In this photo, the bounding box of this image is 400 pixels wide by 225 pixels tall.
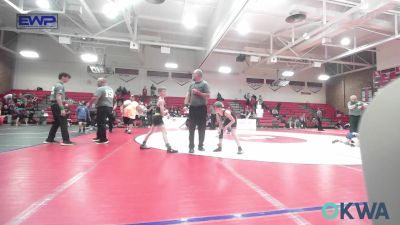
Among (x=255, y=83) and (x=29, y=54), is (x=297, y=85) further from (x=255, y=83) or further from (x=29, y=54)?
(x=29, y=54)

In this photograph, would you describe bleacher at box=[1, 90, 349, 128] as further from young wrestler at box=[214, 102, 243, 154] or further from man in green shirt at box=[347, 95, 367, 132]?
young wrestler at box=[214, 102, 243, 154]

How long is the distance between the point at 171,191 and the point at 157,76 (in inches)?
698

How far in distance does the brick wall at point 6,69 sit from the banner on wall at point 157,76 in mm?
9936

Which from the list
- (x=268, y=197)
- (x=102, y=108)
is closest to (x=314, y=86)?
(x=102, y=108)

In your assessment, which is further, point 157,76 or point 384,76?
point 157,76

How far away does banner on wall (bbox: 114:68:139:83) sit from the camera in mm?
17944

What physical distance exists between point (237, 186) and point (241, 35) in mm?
14061

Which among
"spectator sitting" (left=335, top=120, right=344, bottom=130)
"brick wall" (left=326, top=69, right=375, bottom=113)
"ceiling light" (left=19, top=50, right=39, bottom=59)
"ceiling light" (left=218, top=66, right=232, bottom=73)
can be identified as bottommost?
"spectator sitting" (left=335, top=120, right=344, bottom=130)

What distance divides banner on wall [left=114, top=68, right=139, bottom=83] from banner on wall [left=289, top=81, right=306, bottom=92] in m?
14.9

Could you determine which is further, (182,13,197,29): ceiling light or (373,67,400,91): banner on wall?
(373,67,400,91): banner on wall

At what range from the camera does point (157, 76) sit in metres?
18.8

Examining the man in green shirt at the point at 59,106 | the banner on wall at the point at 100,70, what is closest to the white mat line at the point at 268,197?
the man in green shirt at the point at 59,106

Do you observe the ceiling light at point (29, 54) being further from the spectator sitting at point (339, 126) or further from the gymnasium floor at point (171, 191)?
the spectator sitting at point (339, 126)

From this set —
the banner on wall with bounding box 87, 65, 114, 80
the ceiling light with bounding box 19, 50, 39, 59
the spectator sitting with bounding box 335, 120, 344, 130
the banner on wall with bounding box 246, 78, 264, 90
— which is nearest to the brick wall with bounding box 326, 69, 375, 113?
the spectator sitting with bounding box 335, 120, 344, 130
